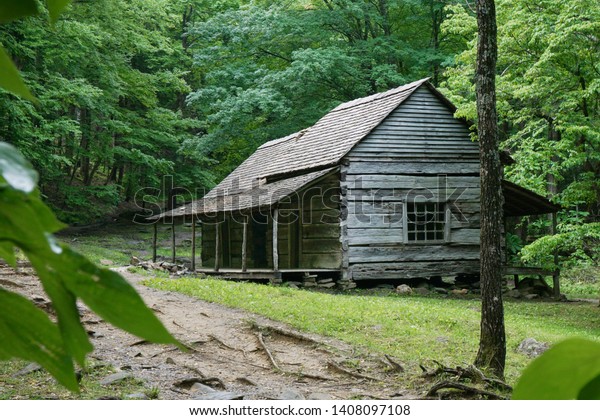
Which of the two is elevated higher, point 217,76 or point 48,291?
point 217,76

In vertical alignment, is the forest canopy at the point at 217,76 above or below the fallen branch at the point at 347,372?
above

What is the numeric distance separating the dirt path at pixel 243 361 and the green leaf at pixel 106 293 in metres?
6.06

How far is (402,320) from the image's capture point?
10.8 meters

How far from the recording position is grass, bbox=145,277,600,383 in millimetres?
9219

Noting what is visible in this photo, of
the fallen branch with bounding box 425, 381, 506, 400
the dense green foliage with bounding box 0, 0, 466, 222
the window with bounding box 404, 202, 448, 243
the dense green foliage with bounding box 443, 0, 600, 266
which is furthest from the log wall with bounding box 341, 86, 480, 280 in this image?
the fallen branch with bounding box 425, 381, 506, 400

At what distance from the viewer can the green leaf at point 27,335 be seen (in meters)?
0.31

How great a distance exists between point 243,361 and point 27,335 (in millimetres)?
8871

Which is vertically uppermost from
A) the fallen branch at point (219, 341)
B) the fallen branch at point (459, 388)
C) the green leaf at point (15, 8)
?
the green leaf at point (15, 8)

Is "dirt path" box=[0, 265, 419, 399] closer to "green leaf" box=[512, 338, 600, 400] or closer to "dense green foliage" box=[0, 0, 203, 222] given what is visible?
"green leaf" box=[512, 338, 600, 400]

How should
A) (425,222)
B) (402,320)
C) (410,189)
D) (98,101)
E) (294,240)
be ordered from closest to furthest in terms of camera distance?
(402,320), (410,189), (425,222), (294,240), (98,101)

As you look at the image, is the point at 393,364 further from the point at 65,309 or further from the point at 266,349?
the point at 65,309

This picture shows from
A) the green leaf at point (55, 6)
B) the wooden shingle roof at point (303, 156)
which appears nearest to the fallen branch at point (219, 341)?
the wooden shingle roof at point (303, 156)

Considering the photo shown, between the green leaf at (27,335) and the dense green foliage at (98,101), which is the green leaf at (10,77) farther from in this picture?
the dense green foliage at (98,101)

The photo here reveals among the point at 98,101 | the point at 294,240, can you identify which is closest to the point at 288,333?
the point at 294,240
